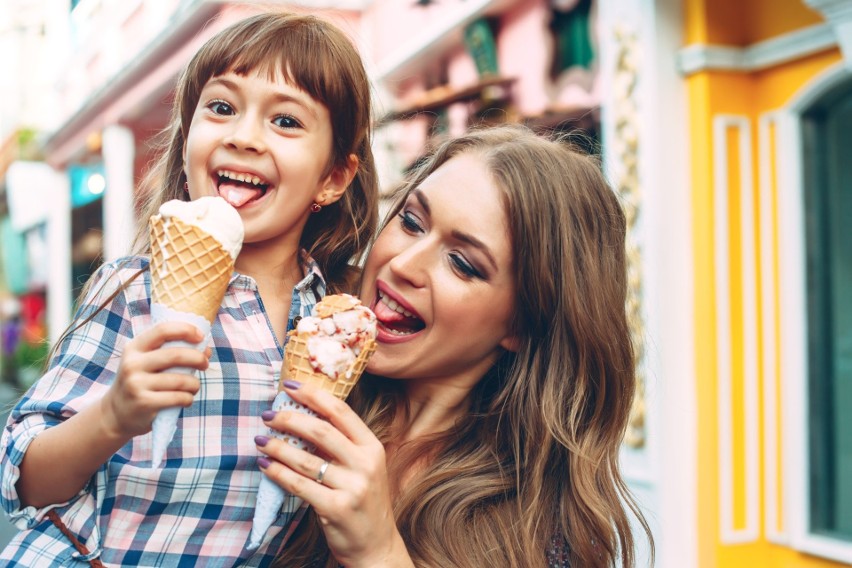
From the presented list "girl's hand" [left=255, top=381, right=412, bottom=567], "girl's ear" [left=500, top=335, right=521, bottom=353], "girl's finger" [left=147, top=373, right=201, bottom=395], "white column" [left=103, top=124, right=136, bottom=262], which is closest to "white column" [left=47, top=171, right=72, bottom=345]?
"white column" [left=103, top=124, right=136, bottom=262]

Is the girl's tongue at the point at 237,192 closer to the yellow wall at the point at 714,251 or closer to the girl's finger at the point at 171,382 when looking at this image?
the girl's finger at the point at 171,382

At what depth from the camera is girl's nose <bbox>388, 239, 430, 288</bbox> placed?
209cm

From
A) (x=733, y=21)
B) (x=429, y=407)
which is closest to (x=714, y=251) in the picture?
(x=733, y=21)

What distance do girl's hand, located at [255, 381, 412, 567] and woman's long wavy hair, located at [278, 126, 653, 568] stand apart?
32 cm

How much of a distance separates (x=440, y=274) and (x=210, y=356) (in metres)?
0.56

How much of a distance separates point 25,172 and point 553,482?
79.2 ft

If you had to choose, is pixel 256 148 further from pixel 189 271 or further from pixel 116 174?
pixel 116 174

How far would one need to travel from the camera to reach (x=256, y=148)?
6.31 ft

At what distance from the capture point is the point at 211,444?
73.1 inches

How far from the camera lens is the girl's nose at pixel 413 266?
2088 millimetres

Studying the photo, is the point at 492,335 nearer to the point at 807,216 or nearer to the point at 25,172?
the point at 807,216

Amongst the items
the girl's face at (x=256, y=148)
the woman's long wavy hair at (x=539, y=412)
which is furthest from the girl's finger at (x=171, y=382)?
the woman's long wavy hair at (x=539, y=412)

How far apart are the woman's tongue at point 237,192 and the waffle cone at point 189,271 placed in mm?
239

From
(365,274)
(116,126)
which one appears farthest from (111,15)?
(365,274)
